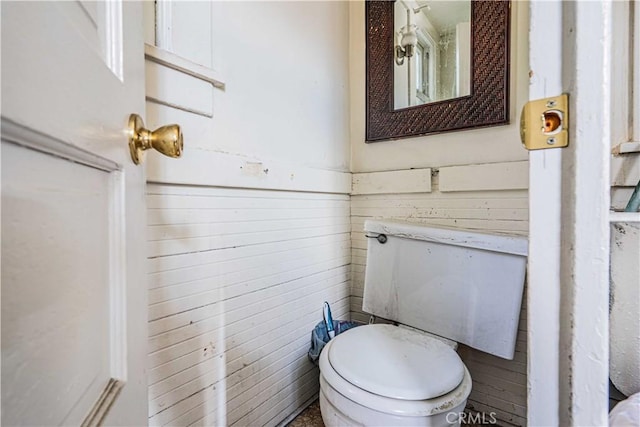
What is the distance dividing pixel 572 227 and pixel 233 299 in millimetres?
873

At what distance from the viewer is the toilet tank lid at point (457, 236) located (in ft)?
3.12

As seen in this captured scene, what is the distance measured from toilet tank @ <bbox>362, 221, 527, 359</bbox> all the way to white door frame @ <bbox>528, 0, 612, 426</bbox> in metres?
0.70

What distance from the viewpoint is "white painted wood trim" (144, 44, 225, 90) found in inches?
28.1

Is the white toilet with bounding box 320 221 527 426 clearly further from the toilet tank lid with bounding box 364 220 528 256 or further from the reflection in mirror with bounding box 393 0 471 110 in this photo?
the reflection in mirror with bounding box 393 0 471 110

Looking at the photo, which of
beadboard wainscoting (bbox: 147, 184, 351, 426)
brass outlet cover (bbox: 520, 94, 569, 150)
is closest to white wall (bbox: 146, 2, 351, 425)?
beadboard wainscoting (bbox: 147, 184, 351, 426)

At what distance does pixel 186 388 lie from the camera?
2.74 feet

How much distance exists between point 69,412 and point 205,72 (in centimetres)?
80

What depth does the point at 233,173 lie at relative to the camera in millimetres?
936

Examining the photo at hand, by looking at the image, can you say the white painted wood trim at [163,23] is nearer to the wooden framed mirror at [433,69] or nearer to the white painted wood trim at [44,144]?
the white painted wood trim at [44,144]

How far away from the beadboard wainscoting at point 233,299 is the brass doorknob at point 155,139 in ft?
1.16

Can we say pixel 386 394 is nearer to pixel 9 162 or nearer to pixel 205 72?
pixel 9 162

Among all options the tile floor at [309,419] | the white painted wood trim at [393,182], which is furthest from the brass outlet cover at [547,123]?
the tile floor at [309,419]

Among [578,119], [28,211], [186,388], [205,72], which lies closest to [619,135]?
[578,119]

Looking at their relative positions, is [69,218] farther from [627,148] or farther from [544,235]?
[627,148]
